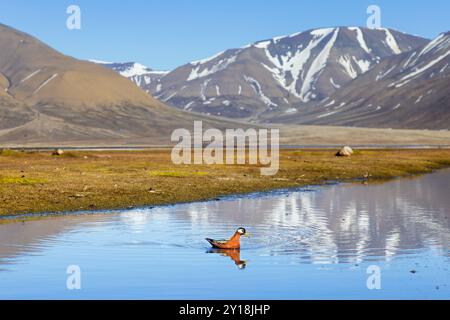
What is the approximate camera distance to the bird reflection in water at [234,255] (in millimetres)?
24717

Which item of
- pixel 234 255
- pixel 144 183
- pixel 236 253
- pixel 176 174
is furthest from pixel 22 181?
pixel 234 255

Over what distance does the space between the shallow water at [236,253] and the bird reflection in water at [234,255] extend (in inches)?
1.4

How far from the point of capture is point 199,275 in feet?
75.0

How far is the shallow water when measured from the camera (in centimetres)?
2081

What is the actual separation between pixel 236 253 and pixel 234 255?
0.34 metres

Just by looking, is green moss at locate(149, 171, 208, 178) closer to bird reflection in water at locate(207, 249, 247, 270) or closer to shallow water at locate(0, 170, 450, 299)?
shallow water at locate(0, 170, 450, 299)

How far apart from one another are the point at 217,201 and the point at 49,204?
10.1 meters

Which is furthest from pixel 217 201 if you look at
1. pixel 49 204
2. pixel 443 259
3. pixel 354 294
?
pixel 354 294

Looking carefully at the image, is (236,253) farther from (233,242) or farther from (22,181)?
(22,181)

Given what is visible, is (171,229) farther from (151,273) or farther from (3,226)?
(151,273)

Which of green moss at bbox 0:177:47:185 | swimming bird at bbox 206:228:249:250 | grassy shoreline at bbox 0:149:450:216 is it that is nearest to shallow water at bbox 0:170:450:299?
swimming bird at bbox 206:228:249:250

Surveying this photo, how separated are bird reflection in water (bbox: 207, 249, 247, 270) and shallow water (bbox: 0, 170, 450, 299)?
0.04 metres
